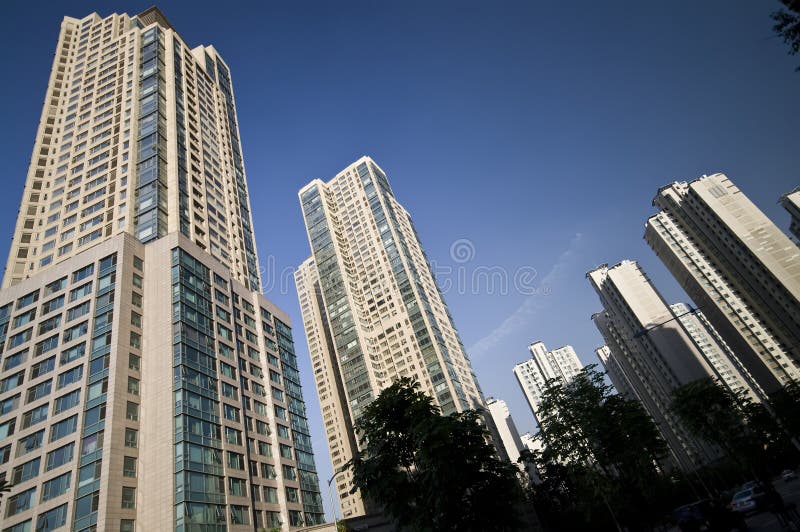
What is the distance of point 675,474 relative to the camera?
76.1 metres

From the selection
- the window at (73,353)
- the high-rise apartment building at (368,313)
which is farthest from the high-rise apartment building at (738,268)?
the window at (73,353)

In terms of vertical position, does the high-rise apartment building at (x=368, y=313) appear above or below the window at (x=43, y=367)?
above

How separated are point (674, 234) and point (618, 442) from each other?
99862mm

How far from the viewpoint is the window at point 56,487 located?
35.9m

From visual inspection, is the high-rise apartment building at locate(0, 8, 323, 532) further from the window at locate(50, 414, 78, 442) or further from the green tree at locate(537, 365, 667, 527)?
the green tree at locate(537, 365, 667, 527)

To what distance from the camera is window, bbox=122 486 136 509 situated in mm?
36188

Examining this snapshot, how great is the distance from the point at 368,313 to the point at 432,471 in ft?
278

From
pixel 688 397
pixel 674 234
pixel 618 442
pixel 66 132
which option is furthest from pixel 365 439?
pixel 674 234

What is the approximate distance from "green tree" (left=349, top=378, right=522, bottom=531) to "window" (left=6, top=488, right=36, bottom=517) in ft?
95.5

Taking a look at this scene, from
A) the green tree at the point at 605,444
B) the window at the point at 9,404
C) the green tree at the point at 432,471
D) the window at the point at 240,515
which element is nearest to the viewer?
the green tree at the point at 432,471

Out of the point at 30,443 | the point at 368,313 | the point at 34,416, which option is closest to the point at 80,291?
the point at 34,416

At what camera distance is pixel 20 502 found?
36.2 m

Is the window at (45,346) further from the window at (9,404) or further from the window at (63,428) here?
the window at (63,428)

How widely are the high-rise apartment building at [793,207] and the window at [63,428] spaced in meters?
137
